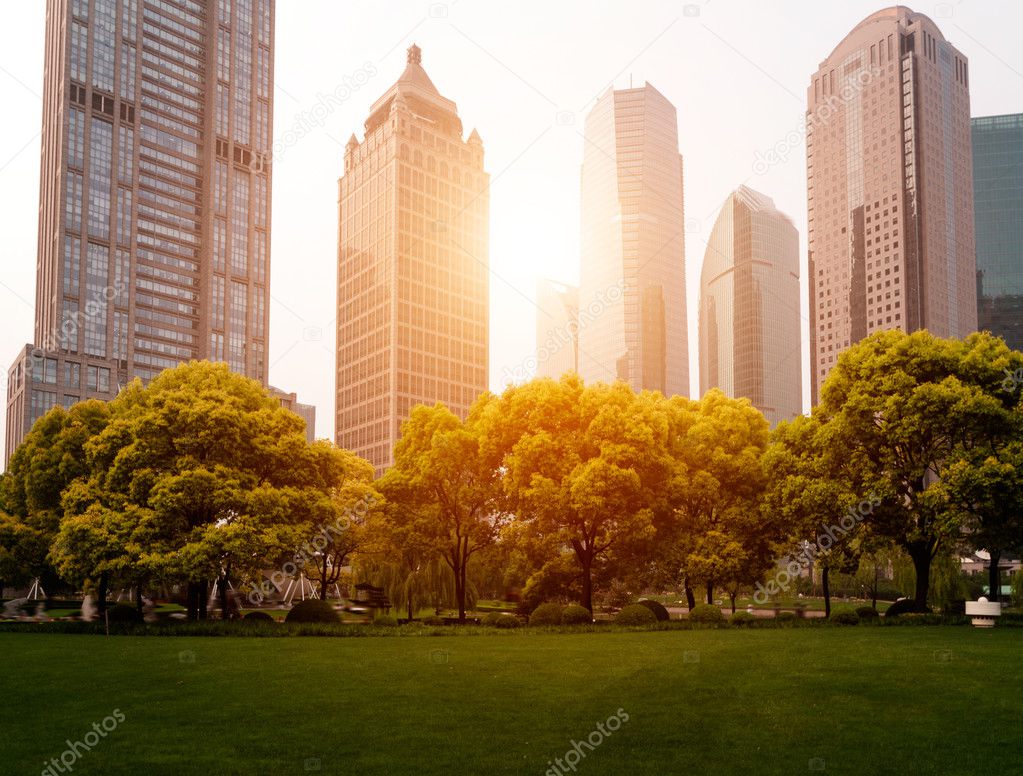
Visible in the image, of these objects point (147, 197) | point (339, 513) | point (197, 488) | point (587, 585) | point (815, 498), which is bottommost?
point (587, 585)

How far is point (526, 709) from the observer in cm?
1728

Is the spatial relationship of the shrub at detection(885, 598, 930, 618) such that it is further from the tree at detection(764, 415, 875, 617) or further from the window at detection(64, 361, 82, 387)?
the window at detection(64, 361, 82, 387)

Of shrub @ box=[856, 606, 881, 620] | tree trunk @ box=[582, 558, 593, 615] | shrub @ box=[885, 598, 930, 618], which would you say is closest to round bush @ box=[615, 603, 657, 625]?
tree trunk @ box=[582, 558, 593, 615]

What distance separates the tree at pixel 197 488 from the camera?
39.1 meters

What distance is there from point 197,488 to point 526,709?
88.5 feet

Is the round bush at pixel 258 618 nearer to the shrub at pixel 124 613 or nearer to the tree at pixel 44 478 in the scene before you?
the shrub at pixel 124 613

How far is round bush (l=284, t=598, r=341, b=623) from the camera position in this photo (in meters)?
41.3

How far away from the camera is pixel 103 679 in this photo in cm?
2155

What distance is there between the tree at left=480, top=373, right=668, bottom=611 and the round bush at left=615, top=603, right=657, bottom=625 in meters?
4.54

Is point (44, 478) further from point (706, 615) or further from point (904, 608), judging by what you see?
point (904, 608)

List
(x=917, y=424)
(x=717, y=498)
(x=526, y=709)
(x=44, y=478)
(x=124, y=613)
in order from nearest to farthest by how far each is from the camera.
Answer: (x=526, y=709)
(x=917, y=424)
(x=124, y=613)
(x=717, y=498)
(x=44, y=478)

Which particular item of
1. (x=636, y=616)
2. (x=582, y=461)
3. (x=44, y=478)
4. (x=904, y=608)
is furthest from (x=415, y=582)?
(x=904, y=608)

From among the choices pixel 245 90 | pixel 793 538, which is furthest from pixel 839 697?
pixel 245 90

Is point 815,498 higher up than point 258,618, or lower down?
higher up
